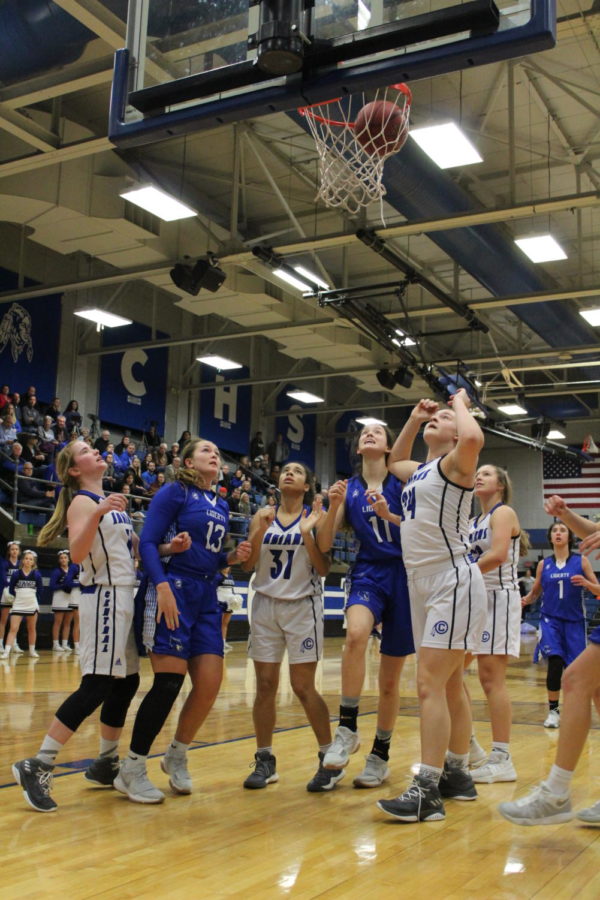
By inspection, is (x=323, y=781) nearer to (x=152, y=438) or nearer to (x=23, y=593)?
(x=23, y=593)

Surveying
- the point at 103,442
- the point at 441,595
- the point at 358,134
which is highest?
the point at 358,134

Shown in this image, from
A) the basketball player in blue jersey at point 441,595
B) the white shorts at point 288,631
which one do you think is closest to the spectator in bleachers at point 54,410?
the white shorts at point 288,631

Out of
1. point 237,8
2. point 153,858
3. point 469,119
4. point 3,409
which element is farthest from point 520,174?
point 153,858

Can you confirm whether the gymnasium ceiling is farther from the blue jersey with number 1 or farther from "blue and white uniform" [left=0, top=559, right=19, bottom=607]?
the blue jersey with number 1

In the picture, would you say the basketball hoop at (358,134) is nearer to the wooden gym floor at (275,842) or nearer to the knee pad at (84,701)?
the knee pad at (84,701)

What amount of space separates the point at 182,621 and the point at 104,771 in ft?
3.08

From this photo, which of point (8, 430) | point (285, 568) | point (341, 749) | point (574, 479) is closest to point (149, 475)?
point (8, 430)

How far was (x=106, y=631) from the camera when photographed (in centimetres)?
423

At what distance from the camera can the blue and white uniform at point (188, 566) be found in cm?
426

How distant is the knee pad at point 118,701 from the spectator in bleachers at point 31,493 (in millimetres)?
11183

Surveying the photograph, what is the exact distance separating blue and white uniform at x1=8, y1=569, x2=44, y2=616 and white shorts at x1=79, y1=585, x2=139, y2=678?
994 centimetres

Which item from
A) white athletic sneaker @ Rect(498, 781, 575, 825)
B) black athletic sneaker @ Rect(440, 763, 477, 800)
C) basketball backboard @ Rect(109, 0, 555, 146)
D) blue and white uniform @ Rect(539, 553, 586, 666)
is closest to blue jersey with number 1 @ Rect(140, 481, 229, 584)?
black athletic sneaker @ Rect(440, 763, 477, 800)

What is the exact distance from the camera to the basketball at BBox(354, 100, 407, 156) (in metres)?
7.00

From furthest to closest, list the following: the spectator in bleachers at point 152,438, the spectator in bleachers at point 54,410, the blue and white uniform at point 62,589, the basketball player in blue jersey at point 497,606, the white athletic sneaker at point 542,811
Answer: the spectator in bleachers at point 152,438
the spectator in bleachers at point 54,410
the blue and white uniform at point 62,589
the basketball player in blue jersey at point 497,606
the white athletic sneaker at point 542,811
